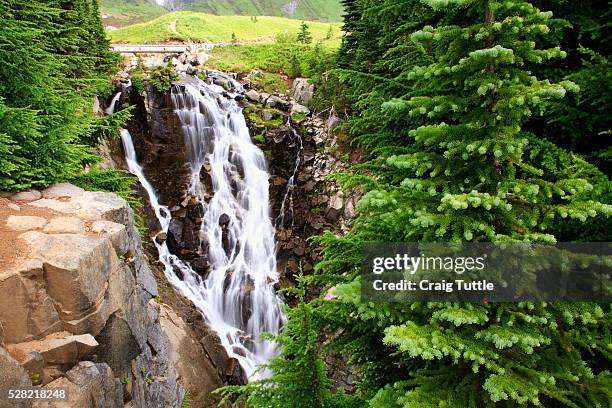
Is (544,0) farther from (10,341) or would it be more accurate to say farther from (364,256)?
(10,341)

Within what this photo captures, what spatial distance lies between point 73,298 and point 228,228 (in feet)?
49.2

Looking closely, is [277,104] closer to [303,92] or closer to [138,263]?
[303,92]

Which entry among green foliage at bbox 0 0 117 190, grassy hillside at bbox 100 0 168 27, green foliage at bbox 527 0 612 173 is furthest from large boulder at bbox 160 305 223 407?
grassy hillside at bbox 100 0 168 27

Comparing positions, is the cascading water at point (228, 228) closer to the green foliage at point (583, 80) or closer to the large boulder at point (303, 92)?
the large boulder at point (303, 92)

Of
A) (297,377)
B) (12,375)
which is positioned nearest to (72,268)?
(12,375)

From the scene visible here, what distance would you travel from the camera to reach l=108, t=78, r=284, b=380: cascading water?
20.1 m

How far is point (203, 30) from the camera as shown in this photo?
53.3 meters

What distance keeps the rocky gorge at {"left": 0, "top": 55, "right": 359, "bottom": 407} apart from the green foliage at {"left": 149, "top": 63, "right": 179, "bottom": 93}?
12.2 inches

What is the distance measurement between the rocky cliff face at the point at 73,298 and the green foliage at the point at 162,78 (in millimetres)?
14467

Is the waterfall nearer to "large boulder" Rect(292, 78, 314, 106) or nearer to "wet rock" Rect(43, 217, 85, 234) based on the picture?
"large boulder" Rect(292, 78, 314, 106)

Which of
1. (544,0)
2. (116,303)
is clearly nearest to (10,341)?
(116,303)

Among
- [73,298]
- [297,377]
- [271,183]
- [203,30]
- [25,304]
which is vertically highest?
[203,30]

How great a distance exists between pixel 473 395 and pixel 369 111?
3.73 metres

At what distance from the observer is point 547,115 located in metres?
5.19
